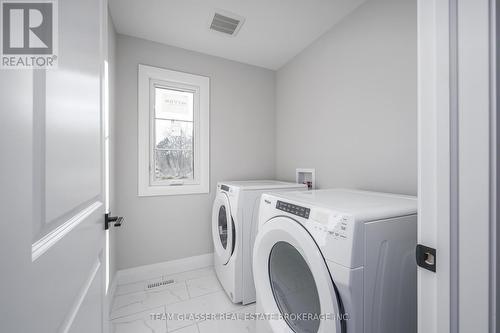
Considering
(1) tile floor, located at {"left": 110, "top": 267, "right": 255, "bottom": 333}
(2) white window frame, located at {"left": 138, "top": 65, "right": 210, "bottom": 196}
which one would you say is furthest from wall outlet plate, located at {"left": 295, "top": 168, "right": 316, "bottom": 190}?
(1) tile floor, located at {"left": 110, "top": 267, "right": 255, "bottom": 333}

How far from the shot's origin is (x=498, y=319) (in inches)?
19.1

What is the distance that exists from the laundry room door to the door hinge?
0.90m

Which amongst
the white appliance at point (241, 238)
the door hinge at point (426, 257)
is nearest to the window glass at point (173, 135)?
the white appliance at point (241, 238)

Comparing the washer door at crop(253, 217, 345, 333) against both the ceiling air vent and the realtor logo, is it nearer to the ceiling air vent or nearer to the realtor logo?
the realtor logo

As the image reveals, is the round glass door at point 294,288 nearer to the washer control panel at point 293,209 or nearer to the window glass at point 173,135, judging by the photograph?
the washer control panel at point 293,209

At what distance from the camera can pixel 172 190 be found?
7.11 ft

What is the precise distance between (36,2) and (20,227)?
1.37 feet

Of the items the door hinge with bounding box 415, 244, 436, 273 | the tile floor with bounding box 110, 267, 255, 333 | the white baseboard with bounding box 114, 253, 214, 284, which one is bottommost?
the tile floor with bounding box 110, 267, 255, 333

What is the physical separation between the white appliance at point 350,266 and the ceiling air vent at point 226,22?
169cm

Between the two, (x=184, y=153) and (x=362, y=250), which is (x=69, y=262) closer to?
(x=362, y=250)

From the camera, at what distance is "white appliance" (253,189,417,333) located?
0.70m

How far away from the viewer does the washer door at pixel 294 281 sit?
73cm

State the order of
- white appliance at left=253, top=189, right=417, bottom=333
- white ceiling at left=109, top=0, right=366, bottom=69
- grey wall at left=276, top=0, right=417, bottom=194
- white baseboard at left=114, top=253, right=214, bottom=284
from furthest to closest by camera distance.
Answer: white baseboard at left=114, top=253, right=214, bottom=284, white ceiling at left=109, top=0, right=366, bottom=69, grey wall at left=276, top=0, right=417, bottom=194, white appliance at left=253, top=189, right=417, bottom=333

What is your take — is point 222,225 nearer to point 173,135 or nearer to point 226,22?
point 173,135
